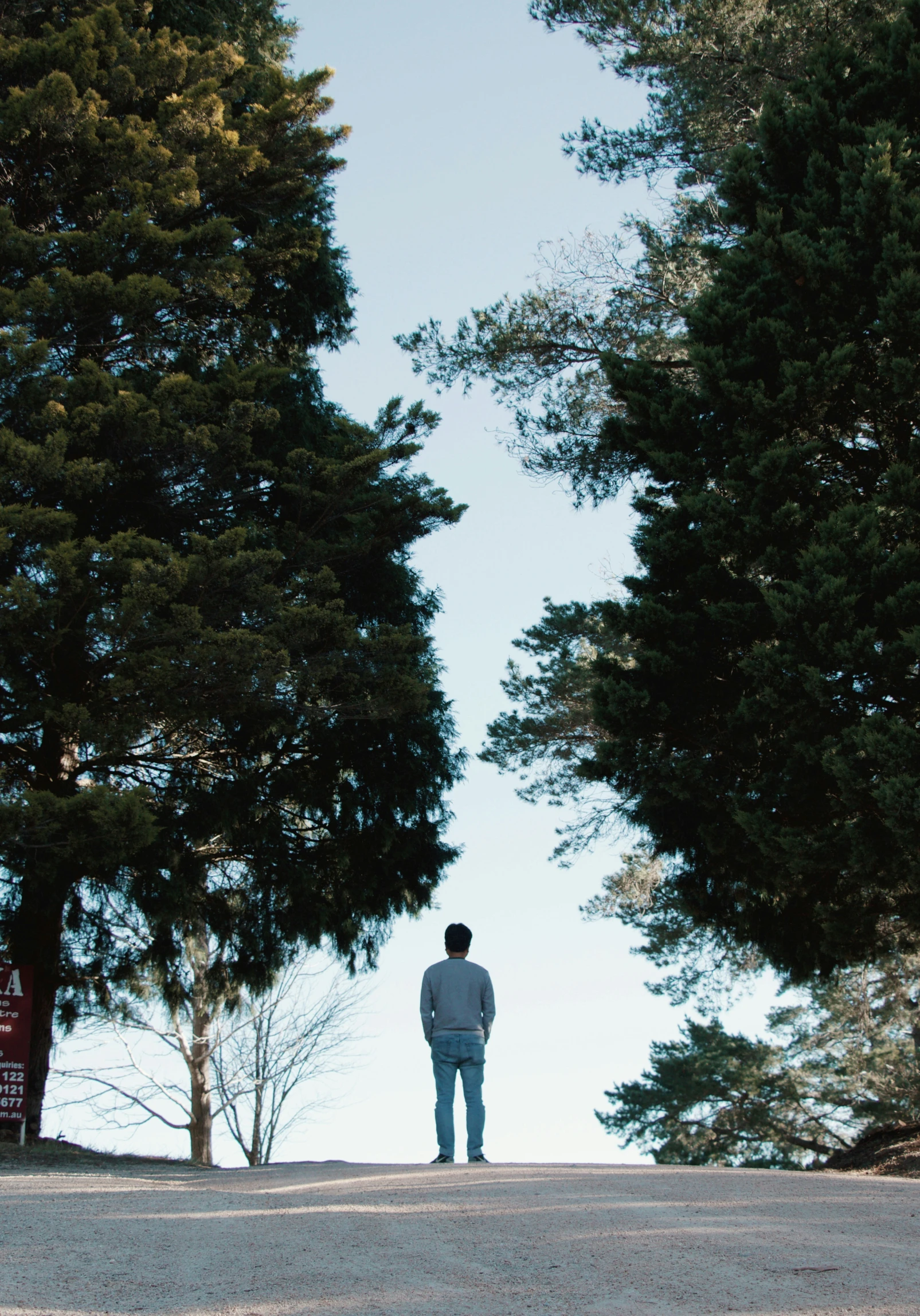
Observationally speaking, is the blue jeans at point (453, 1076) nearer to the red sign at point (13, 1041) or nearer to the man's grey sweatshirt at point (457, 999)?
the man's grey sweatshirt at point (457, 999)

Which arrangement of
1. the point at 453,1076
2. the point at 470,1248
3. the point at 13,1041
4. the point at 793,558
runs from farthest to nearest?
1. the point at 13,1041
2. the point at 793,558
3. the point at 453,1076
4. the point at 470,1248

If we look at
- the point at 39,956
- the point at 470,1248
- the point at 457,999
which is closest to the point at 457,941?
the point at 457,999

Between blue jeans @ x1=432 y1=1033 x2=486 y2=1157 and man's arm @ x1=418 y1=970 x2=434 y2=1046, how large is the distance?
0.38 feet

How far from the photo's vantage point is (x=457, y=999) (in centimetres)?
749

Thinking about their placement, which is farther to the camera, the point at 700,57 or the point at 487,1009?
the point at 700,57

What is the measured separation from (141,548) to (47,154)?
4.67 meters

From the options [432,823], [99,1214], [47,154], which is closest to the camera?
[99,1214]

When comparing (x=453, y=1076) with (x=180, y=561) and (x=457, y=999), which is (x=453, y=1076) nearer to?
(x=457, y=999)

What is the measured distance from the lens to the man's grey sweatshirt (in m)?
7.46

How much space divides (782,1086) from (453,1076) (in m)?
11.9

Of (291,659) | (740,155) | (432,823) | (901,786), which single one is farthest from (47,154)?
(901,786)

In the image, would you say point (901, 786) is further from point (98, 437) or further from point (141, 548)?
point (98, 437)

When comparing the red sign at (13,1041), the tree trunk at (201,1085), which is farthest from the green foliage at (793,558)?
the tree trunk at (201,1085)

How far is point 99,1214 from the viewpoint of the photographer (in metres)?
5.03
